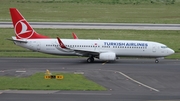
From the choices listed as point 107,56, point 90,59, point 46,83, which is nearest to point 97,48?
point 90,59

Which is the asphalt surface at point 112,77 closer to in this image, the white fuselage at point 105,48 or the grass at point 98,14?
the white fuselage at point 105,48

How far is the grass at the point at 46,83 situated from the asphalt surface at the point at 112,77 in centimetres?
110

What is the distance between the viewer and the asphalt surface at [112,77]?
31062mm

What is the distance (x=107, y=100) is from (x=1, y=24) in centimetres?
5352

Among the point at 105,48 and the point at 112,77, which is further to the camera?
the point at 105,48

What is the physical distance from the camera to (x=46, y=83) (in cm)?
3662

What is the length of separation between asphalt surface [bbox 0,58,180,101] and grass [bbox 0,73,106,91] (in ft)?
3.60

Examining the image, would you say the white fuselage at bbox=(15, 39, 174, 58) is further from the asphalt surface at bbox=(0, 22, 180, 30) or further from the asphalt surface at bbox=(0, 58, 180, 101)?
the asphalt surface at bbox=(0, 22, 180, 30)

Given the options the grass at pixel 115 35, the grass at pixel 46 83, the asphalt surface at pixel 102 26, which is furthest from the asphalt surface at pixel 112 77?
the asphalt surface at pixel 102 26

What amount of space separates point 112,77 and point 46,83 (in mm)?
6561

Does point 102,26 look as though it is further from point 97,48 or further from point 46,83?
point 46,83

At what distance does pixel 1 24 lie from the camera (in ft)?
→ 264

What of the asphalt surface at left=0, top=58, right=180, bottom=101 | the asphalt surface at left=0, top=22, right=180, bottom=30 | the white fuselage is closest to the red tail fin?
the white fuselage

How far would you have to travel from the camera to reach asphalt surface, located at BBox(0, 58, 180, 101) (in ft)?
102
